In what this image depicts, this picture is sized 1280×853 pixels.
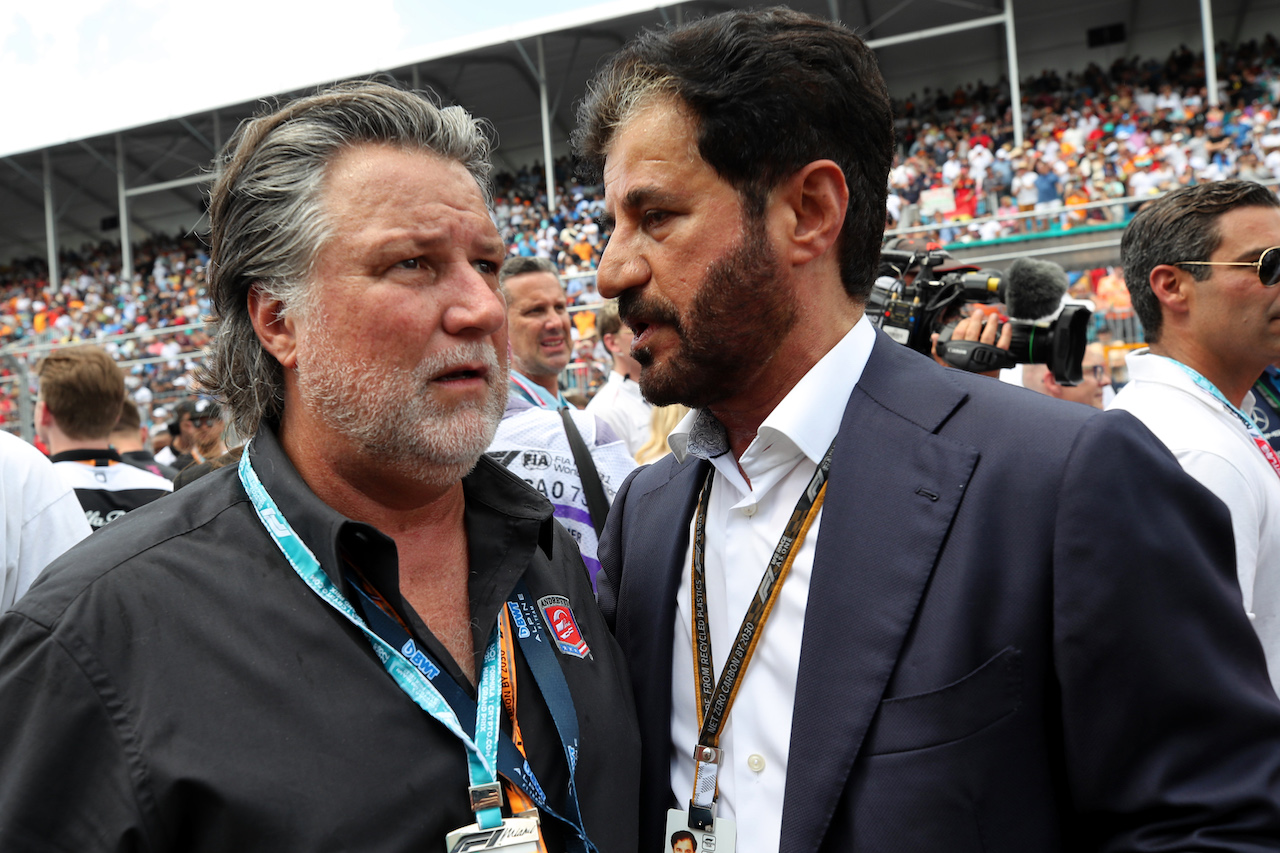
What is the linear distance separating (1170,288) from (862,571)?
219 centimetres

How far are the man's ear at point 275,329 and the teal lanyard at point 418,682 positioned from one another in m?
0.29

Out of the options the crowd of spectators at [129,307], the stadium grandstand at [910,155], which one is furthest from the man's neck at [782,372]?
the crowd of spectators at [129,307]

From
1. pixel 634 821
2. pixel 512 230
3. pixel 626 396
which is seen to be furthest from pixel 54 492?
pixel 512 230

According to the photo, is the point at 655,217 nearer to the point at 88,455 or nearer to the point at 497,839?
the point at 497,839

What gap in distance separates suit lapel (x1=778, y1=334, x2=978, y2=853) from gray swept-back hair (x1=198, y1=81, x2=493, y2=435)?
95 cm

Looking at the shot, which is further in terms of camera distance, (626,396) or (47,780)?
(626,396)

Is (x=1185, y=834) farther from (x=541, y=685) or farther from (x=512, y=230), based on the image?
(x=512, y=230)

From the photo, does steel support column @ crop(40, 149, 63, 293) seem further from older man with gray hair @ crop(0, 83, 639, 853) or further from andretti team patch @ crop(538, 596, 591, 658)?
andretti team patch @ crop(538, 596, 591, 658)

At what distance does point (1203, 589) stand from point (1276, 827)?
0.32 metres

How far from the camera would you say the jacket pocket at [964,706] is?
137 centimetres

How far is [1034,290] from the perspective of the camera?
463 centimetres

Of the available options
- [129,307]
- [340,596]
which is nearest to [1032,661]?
[340,596]

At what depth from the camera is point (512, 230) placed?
22.3 meters

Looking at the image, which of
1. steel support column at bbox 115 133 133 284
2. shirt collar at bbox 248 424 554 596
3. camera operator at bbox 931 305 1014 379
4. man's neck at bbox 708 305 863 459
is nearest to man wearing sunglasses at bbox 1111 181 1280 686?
camera operator at bbox 931 305 1014 379
